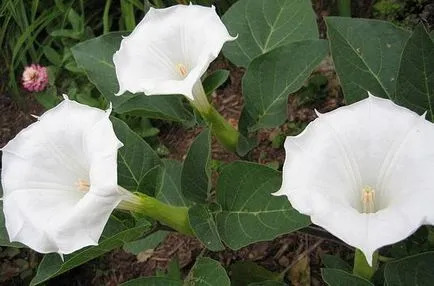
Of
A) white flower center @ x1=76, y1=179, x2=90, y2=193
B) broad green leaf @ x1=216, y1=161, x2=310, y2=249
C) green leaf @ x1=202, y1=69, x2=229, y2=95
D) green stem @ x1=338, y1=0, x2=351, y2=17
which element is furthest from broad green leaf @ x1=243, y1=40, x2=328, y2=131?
green stem @ x1=338, y1=0, x2=351, y2=17

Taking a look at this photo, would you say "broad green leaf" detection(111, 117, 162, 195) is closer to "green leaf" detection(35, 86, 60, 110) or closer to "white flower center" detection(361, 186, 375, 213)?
"white flower center" detection(361, 186, 375, 213)

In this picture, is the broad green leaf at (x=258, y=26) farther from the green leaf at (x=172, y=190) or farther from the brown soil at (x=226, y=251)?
the brown soil at (x=226, y=251)

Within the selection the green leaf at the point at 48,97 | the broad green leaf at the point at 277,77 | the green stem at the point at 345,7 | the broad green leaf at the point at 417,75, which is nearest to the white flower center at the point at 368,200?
the broad green leaf at the point at 417,75

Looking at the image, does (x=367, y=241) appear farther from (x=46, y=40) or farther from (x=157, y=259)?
(x=46, y=40)

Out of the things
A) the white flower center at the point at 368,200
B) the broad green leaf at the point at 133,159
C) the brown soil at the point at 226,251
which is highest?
the white flower center at the point at 368,200

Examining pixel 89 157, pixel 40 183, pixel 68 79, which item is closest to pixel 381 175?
pixel 89 157

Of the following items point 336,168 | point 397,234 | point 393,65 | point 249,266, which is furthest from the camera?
point 249,266
